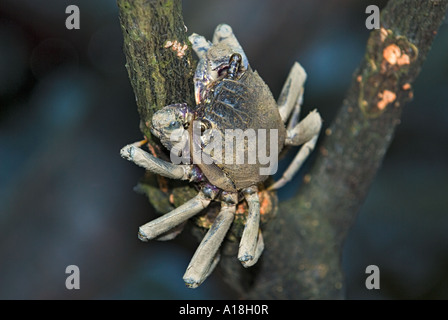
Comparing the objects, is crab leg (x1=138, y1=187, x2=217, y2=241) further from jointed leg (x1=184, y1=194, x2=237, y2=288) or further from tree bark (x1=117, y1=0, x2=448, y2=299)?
tree bark (x1=117, y1=0, x2=448, y2=299)

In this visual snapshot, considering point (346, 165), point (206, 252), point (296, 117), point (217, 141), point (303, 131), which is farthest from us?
point (346, 165)

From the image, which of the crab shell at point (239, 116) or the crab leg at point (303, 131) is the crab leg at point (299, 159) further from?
the crab shell at point (239, 116)

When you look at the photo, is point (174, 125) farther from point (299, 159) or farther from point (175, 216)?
Result: point (299, 159)

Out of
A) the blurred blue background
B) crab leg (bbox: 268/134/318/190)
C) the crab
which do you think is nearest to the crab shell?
the crab

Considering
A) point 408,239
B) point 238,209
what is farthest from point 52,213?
point 408,239


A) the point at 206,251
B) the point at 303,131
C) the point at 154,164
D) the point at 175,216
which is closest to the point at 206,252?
the point at 206,251
